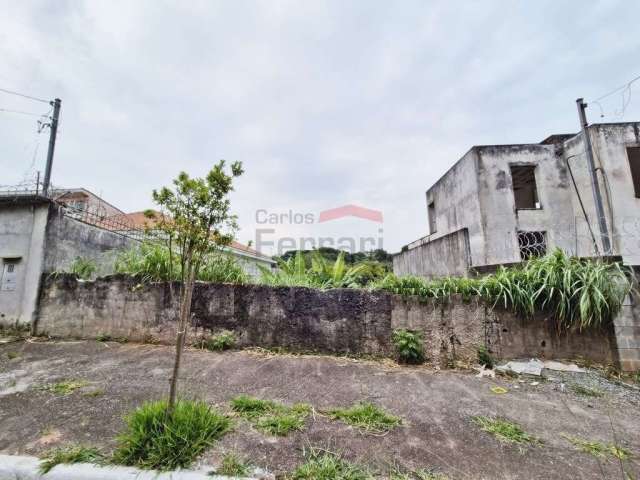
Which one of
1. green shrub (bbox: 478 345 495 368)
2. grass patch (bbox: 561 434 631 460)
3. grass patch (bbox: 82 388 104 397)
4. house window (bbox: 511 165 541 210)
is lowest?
grass patch (bbox: 561 434 631 460)

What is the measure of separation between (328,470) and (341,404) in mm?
812

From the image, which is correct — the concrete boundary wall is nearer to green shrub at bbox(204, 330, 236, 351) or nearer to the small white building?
the small white building

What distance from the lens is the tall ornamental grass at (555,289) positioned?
298 centimetres

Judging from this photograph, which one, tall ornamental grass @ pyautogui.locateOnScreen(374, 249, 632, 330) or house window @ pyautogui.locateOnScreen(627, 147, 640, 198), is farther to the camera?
house window @ pyautogui.locateOnScreen(627, 147, 640, 198)

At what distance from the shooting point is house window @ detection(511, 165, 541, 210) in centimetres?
847

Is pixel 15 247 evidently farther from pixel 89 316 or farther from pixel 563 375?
pixel 563 375

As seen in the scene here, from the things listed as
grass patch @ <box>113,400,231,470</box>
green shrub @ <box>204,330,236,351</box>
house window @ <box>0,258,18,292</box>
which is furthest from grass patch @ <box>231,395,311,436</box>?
house window @ <box>0,258,18,292</box>

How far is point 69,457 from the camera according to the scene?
1.60 meters

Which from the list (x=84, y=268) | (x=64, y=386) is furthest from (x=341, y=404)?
(x=84, y=268)

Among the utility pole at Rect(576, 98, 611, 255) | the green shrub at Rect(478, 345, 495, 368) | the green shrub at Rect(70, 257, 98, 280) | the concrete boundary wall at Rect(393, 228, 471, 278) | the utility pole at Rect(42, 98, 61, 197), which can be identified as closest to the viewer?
the green shrub at Rect(478, 345, 495, 368)

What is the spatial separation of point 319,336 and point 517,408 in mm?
2099

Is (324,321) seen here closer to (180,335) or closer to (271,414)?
(271,414)

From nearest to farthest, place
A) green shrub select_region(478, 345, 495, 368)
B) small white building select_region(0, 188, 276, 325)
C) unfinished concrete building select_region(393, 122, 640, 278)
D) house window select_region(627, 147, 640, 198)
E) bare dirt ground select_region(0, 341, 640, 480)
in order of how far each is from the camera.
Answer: bare dirt ground select_region(0, 341, 640, 480) → green shrub select_region(478, 345, 495, 368) → small white building select_region(0, 188, 276, 325) → unfinished concrete building select_region(393, 122, 640, 278) → house window select_region(627, 147, 640, 198)

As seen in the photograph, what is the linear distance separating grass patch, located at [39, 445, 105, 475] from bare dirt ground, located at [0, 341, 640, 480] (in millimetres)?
105
